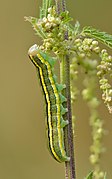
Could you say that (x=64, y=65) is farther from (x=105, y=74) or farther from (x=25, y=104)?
(x=25, y=104)

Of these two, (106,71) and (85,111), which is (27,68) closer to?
(85,111)

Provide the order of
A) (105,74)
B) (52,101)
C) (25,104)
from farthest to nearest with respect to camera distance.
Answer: (25,104) → (52,101) → (105,74)

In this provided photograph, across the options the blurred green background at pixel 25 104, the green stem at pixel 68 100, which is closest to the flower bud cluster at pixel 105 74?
the green stem at pixel 68 100

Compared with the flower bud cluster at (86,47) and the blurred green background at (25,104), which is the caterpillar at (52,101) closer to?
the flower bud cluster at (86,47)

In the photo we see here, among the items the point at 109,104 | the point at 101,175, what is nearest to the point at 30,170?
the point at 101,175

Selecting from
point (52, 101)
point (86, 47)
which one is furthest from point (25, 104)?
point (86, 47)

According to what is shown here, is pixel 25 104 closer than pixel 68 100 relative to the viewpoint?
No

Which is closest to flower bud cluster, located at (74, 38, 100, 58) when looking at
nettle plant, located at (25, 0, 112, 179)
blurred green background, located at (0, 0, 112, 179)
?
nettle plant, located at (25, 0, 112, 179)
